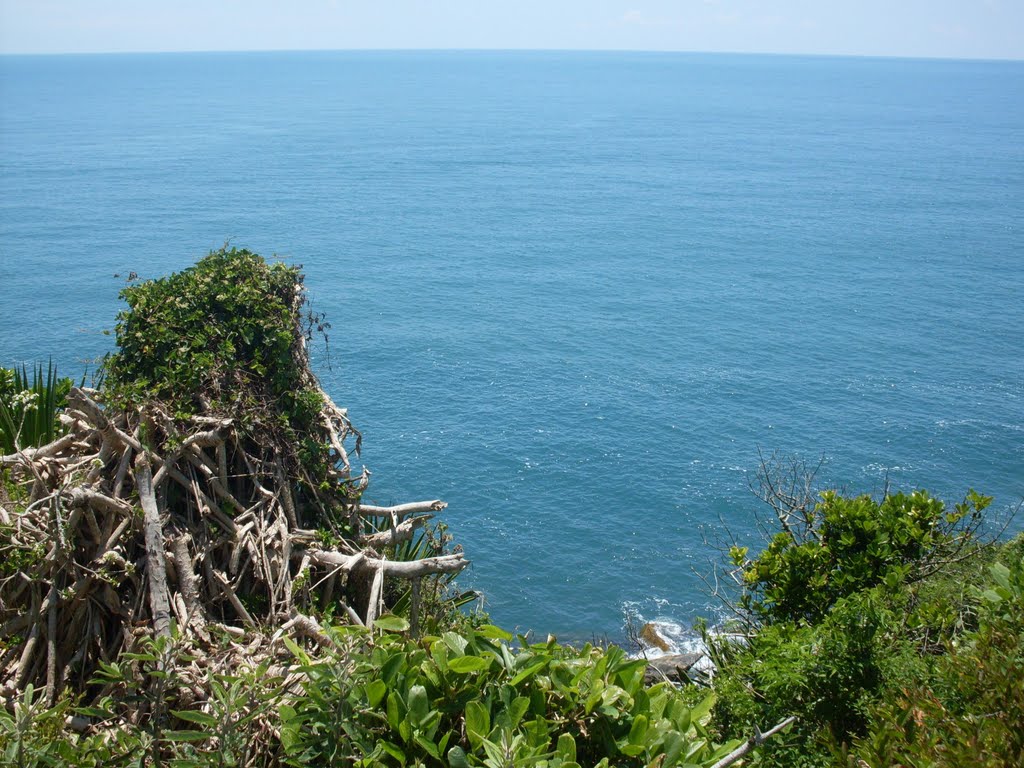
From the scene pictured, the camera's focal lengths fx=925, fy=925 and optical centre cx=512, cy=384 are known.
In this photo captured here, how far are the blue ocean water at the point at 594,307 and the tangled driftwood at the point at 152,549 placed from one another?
6.38 meters

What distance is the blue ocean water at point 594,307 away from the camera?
143 ft

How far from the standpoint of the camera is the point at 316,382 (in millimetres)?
10969

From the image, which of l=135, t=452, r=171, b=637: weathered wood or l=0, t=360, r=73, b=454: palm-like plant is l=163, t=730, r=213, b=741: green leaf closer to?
l=135, t=452, r=171, b=637: weathered wood

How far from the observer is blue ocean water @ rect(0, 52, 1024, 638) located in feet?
143

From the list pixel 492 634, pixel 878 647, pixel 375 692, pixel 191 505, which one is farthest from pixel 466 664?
pixel 191 505

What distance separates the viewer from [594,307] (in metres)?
72.0

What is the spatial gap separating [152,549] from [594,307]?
2570 inches

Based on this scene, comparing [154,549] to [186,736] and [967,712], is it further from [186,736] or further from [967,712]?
[967,712]

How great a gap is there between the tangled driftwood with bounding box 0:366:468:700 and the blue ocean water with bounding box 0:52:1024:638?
6.38 meters

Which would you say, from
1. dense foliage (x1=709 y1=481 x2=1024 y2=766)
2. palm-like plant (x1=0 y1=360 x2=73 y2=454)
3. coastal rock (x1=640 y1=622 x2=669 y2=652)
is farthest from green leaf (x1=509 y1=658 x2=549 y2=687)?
coastal rock (x1=640 y1=622 x2=669 y2=652)

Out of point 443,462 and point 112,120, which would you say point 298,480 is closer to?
point 443,462

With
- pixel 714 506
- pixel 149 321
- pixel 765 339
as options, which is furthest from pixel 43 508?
pixel 765 339

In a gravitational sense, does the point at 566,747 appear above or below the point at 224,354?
below

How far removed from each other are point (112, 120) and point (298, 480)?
17020cm
